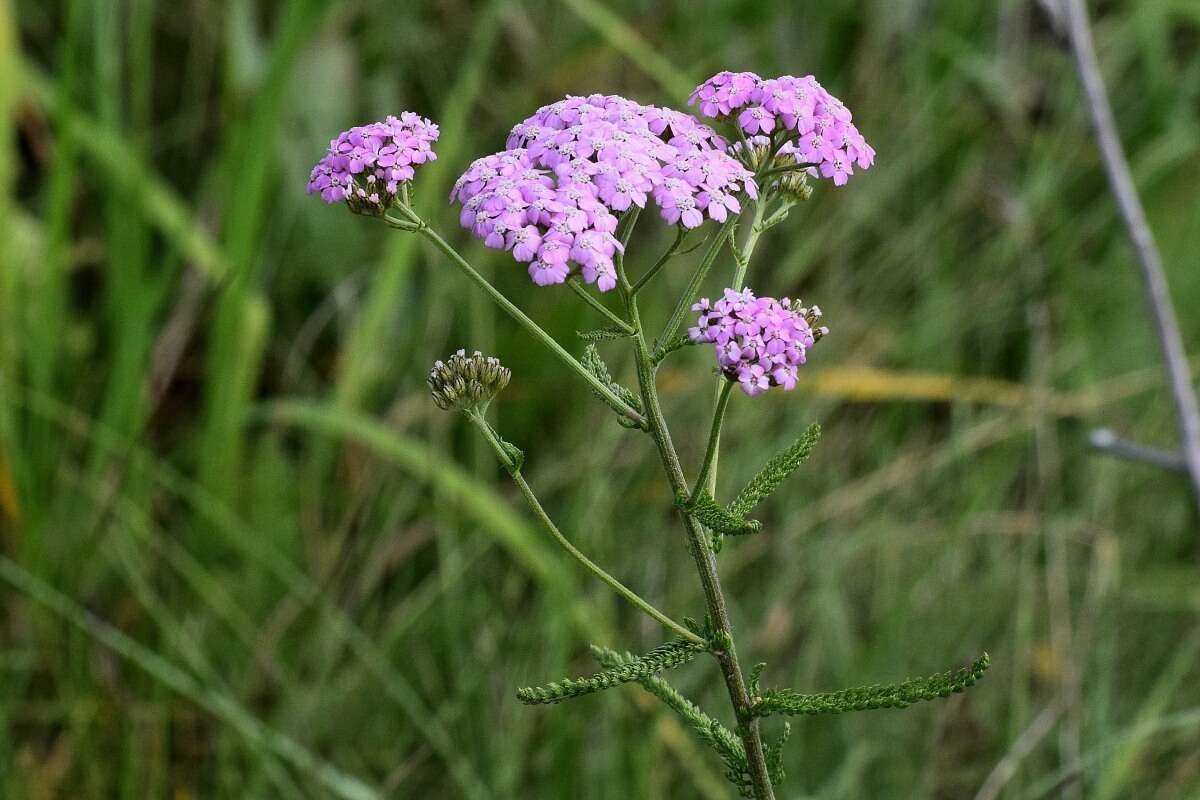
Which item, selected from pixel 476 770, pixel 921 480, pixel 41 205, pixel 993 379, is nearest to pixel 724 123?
pixel 476 770

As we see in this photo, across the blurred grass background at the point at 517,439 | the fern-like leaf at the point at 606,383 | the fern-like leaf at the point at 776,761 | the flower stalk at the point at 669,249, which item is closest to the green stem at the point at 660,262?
the flower stalk at the point at 669,249

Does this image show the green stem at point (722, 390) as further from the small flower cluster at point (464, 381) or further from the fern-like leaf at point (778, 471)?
the small flower cluster at point (464, 381)

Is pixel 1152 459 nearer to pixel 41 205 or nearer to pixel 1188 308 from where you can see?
pixel 1188 308

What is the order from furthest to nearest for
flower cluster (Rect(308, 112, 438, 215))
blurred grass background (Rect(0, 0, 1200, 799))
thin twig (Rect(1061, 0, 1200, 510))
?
blurred grass background (Rect(0, 0, 1200, 799))
thin twig (Rect(1061, 0, 1200, 510))
flower cluster (Rect(308, 112, 438, 215))

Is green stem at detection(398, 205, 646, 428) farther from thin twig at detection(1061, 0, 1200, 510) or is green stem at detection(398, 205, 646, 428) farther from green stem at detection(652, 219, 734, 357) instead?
thin twig at detection(1061, 0, 1200, 510)

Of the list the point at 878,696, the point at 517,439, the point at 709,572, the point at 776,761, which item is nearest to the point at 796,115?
the point at 709,572

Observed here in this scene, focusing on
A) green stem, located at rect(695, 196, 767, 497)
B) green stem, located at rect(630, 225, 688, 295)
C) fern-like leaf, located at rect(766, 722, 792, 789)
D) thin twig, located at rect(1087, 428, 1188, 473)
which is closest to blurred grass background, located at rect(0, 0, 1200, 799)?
thin twig, located at rect(1087, 428, 1188, 473)

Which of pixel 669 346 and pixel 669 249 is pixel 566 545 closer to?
pixel 669 346
